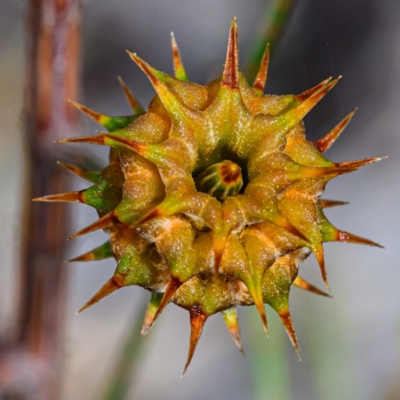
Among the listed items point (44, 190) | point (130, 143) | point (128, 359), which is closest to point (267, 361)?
point (128, 359)

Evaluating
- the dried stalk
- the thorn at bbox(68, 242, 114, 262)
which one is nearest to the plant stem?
the dried stalk

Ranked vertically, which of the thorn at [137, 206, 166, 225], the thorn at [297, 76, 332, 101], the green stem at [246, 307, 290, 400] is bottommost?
the green stem at [246, 307, 290, 400]

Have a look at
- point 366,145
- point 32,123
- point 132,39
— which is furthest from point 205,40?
point 32,123

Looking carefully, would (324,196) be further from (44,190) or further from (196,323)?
(196,323)

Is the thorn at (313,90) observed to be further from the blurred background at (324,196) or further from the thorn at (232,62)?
the blurred background at (324,196)

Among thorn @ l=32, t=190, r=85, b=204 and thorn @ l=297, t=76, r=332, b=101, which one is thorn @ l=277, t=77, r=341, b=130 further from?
thorn @ l=32, t=190, r=85, b=204

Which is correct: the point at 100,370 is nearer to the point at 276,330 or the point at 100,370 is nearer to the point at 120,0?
the point at 276,330

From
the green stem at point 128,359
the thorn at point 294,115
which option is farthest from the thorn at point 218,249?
the green stem at point 128,359
